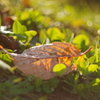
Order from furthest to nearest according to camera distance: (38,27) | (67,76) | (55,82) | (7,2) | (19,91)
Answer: (7,2) < (38,27) < (67,76) < (55,82) < (19,91)

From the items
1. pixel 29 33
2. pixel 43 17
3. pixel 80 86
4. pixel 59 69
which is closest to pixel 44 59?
pixel 59 69

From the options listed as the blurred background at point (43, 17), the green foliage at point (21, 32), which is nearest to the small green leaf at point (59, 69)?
the green foliage at point (21, 32)

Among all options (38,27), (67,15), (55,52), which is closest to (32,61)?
(55,52)

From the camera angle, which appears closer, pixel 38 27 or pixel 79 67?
pixel 79 67

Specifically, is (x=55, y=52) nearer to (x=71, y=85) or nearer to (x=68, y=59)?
(x=68, y=59)

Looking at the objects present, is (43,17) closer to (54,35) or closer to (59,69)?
(54,35)
